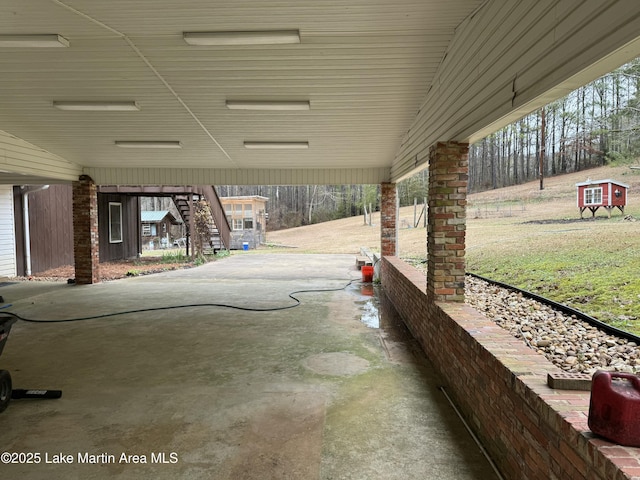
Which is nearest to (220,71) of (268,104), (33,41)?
(268,104)

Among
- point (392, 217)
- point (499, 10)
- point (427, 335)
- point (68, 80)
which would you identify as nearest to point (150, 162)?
point (68, 80)

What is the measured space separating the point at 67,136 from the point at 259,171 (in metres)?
4.29

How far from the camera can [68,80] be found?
5.11m

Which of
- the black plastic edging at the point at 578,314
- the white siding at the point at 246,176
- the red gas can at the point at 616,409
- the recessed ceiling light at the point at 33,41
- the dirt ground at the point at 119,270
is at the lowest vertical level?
the dirt ground at the point at 119,270

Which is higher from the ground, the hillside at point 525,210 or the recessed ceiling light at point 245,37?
the recessed ceiling light at point 245,37

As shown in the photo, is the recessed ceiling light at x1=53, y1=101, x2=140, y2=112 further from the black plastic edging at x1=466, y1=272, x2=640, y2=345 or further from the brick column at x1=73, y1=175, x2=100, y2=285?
the black plastic edging at x1=466, y1=272, x2=640, y2=345

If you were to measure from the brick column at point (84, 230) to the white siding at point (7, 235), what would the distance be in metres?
2.66

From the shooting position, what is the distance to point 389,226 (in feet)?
30.9

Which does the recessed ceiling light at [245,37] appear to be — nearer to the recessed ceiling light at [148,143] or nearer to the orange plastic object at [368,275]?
the recessed ceiling light at [148,143]

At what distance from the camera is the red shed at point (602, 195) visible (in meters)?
5.47

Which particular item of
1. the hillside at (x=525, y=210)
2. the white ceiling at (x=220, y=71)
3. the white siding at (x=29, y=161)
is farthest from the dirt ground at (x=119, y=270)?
the hillside at (x=525, y=210)

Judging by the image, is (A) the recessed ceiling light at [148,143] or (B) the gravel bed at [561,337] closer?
(B) the gravel bed at [561,337]

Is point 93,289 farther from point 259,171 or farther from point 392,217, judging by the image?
point 392,217

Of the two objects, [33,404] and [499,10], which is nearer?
[499,10]
